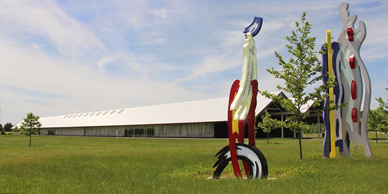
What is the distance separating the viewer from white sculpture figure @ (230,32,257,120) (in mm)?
11430

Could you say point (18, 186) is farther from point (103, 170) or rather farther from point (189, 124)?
point (189, 124)

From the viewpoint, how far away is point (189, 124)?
53406mm

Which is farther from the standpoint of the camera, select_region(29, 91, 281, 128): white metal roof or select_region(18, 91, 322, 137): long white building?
select_region(18, 91, 322, 137): long white building

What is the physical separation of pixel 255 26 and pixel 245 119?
3.20m

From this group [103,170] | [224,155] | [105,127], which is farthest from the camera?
[105,127]

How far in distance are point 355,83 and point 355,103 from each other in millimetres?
964

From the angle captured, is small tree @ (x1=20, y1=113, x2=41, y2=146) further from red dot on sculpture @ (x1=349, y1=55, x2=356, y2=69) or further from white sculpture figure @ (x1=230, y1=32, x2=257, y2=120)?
white sculpture figure @ (x1=230, y1=32, x2=257, y2=120)

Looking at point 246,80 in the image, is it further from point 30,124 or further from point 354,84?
point 30,124

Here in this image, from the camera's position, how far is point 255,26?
12.5 metres

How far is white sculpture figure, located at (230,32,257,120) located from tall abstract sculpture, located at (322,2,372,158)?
670cm

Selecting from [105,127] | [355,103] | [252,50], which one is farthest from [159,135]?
[252,50]

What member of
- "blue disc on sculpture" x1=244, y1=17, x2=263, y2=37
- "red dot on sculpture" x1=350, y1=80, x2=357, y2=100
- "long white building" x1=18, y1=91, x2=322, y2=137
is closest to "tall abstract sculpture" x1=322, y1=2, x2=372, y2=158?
"red dot on sculpture" x1=350, y1=80, x2=357, y2=100

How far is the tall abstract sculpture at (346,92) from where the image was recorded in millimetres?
17875

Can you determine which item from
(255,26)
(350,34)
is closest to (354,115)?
(350,34)
